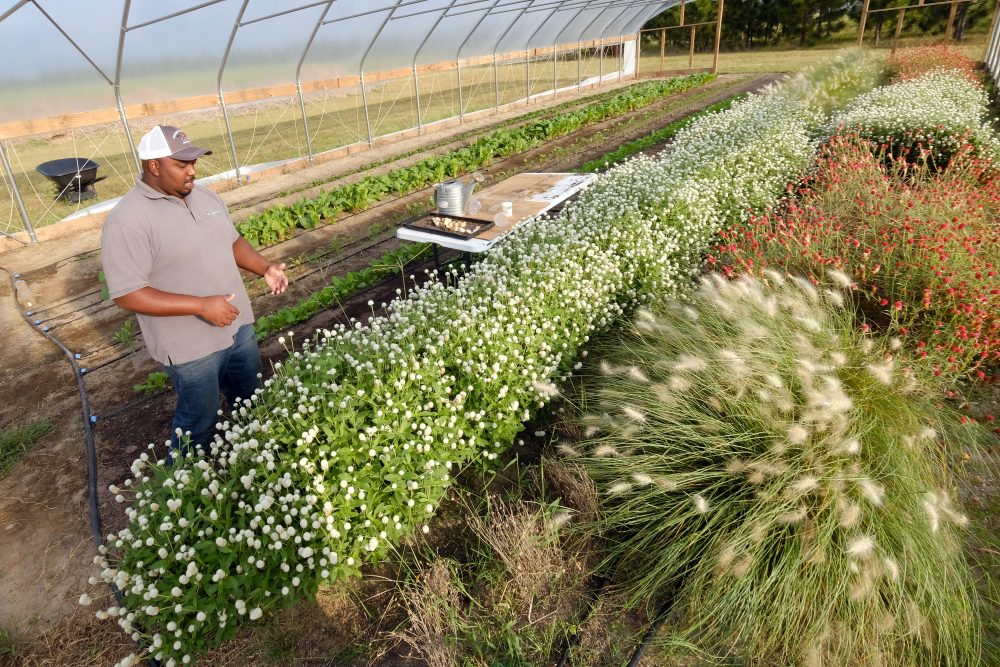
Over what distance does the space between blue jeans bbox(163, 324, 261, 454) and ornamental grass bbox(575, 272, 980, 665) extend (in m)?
2.48

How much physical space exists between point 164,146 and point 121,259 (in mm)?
687

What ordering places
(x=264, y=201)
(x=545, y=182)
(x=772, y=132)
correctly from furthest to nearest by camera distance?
(x=264, y=201)
(x=772, y=132)
(x=545, y=182)

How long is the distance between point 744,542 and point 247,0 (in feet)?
38.5

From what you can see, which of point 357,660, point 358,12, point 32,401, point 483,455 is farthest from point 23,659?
point 358,12

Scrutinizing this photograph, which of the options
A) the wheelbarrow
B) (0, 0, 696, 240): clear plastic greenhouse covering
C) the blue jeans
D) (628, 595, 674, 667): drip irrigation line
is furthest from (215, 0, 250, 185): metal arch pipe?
(628, 595, 674, 667): drip irrigation line

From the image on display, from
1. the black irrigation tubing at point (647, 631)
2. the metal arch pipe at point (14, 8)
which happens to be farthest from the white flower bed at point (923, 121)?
the metal arch pipe at point (14, 8)

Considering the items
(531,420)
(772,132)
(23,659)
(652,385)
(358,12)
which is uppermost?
(358,12)

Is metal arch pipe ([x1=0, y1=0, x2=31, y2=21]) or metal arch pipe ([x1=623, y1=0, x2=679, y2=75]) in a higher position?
metal arch pipe ([x1=623, y1=0, x2=679, y2=75])

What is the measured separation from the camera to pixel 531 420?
4.21 m

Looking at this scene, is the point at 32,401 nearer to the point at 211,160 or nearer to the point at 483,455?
the point at 483,455

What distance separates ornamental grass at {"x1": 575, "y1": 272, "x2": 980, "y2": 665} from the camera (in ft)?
8.36

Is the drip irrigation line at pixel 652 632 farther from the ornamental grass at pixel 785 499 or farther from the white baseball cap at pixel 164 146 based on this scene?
the white baseball cap at pixel 164 146

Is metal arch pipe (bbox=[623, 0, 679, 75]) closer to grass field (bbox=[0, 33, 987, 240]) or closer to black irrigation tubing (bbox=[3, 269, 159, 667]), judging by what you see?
grass field (bbox=[0, 33, 987, 240])

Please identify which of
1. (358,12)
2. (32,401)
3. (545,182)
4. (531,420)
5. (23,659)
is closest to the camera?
(23,659)
